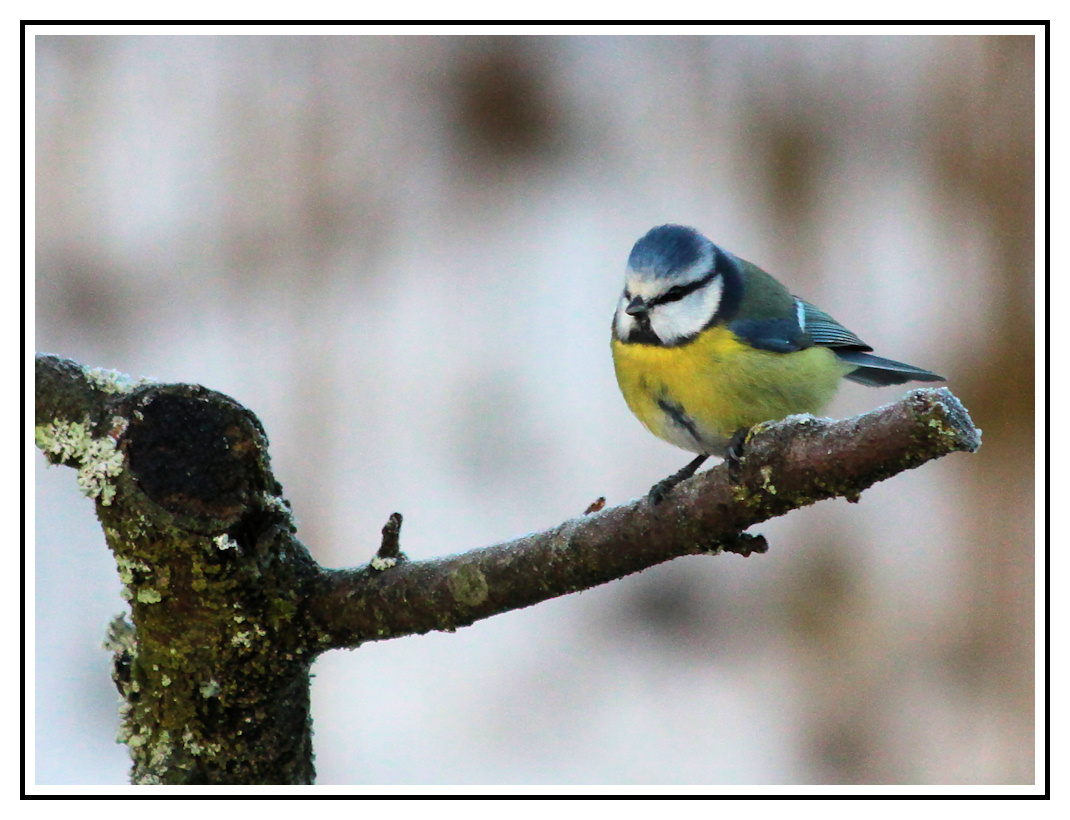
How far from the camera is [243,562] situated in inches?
37.2

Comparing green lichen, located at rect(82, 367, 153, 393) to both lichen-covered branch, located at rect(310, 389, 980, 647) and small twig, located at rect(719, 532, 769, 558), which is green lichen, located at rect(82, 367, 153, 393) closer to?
lichen-covered branch, located at rect(310, 389, 980, 647)

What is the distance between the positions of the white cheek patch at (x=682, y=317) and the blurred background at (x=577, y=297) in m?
0.58

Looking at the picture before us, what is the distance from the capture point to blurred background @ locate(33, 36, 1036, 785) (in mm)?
2029

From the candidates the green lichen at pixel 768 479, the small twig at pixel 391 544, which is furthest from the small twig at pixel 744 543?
the small twig at pixel 391 544

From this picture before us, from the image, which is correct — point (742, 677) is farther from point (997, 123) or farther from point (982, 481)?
point (997, 123)

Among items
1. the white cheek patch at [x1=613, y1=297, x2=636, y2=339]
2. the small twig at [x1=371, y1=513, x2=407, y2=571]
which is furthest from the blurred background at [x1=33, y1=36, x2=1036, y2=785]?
the small twig at [x1=371, y1=513, x2=407, y2=571]

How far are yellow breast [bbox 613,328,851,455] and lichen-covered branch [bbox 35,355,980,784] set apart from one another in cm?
41

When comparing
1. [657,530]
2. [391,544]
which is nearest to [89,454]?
[391,544]

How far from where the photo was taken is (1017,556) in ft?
7.22

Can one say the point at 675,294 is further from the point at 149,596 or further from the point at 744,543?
the point at 149,596

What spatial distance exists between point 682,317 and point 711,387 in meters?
0.13

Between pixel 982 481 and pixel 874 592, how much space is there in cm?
39

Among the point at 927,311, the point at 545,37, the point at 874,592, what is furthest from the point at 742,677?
the point at 545,37

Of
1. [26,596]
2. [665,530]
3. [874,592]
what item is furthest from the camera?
[874,592]
